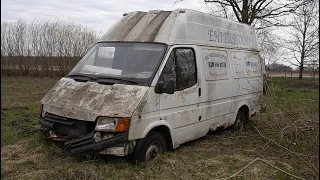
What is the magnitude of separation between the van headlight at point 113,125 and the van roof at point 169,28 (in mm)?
1764

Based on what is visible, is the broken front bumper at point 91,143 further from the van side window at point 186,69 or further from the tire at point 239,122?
the tire at point 239,122

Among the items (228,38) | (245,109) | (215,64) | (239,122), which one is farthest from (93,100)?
(245,109)

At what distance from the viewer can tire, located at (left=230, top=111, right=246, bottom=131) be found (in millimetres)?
8305

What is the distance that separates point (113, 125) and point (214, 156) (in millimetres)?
2232

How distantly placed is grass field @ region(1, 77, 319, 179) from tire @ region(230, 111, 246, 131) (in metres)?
0.31

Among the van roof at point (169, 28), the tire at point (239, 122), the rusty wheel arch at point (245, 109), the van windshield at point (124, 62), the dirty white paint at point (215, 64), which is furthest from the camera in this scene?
the rusty wheel arch at point (245, 109)

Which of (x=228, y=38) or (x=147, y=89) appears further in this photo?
(x=228, y=38)

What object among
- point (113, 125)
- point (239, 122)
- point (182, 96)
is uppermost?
point (182, 96)

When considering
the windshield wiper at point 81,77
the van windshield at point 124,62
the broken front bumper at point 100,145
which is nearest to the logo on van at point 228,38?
the van windshield at point 124,62

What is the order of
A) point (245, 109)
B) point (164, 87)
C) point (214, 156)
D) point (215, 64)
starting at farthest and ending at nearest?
point (245, 109), point (215, 64), point (214, 156), point (164, 87)

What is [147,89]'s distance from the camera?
5211 millimetres

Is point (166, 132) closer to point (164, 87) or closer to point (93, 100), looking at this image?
point (164, 87)

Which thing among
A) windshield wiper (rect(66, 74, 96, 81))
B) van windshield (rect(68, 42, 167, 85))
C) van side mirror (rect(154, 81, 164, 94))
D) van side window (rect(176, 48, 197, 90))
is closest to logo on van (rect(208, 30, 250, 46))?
van side window (rect(176, 48, 197, 90))

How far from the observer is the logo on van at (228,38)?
7.19m
